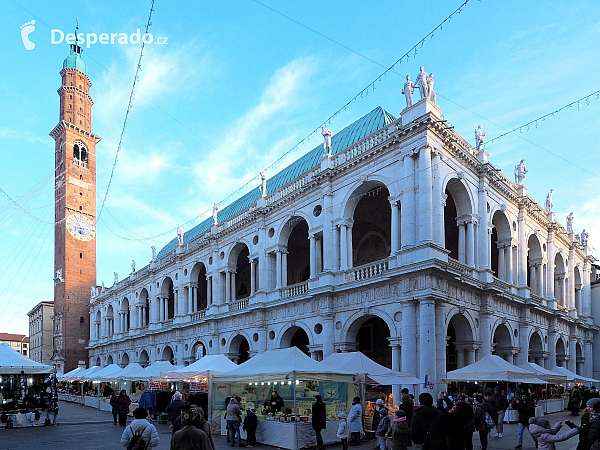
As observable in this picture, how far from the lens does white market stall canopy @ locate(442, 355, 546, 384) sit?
1898 centimetres

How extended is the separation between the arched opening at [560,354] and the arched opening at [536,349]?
3.70 metres

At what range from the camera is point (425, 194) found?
72.8 feet

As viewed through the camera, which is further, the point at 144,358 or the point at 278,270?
the point at 144,358

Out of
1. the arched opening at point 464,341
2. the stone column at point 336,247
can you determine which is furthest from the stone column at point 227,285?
the arched opening at point 464,341

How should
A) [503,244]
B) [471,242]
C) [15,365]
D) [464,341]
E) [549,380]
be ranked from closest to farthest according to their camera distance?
[15,365], [549,380], [464,341], [471,242], [503,244]

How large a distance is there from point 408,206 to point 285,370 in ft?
32.9

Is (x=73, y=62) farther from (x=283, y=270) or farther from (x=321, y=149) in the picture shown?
(x=283, y=270)

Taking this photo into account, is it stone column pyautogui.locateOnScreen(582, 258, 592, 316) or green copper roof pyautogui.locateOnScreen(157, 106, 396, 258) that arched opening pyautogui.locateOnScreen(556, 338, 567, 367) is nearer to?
stone column pyautogui.locateOnScreen(582, 258, 592, 316)

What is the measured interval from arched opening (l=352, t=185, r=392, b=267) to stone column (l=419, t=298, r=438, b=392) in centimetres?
931

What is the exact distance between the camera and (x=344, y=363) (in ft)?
60.2

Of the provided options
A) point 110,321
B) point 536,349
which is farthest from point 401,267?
point 110,321

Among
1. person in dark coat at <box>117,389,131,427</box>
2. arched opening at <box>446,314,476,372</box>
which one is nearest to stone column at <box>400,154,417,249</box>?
arched opening at <box>446,314,476,372</box>

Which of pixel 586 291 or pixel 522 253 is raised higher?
pixel 522 253

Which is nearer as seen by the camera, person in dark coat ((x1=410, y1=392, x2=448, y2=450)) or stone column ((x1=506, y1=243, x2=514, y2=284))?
person in dark coat ((x1=410, y1=392, x2=448, y2=450))
